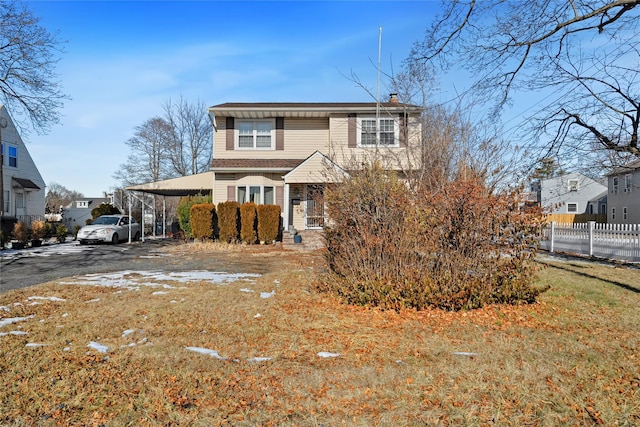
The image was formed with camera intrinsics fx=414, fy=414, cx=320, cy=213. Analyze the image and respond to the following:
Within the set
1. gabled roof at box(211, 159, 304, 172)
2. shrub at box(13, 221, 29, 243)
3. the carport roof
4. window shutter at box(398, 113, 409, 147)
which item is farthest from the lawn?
the carport roof

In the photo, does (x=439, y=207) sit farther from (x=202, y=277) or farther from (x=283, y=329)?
(x=202, y=277)

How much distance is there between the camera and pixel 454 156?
31.1ft

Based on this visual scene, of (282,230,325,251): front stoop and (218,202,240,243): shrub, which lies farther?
(218,202,240,243): shrub

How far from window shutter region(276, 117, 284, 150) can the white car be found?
8071 millimetres

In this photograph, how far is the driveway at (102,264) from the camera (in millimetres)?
9789

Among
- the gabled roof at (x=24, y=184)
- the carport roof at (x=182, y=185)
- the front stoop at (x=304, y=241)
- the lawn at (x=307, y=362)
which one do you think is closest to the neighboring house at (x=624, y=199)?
the front stoop at (x=304, y=241)

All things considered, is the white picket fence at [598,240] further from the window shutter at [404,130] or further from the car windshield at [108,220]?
the car windshield at [108,220]

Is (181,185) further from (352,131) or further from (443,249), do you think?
(443,249)

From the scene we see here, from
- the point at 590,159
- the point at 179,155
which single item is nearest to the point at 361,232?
the point at 590,159

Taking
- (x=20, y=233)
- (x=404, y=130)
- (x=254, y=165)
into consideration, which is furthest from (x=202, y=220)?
(x=404, y=130)

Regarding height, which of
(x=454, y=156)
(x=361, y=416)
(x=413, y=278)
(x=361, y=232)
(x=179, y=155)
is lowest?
(x=361, y=416)

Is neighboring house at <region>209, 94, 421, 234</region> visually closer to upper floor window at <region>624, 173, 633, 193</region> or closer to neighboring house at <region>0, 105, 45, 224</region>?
neighboring house at <region>0, 105, 45, 224</region>

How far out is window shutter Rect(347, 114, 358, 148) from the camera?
18938mm

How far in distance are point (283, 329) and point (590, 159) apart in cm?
997
